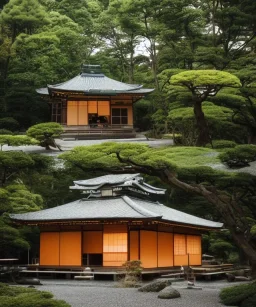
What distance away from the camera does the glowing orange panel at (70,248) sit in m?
22.6

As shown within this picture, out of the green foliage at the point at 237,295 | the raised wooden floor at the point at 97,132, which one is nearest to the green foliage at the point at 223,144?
the raised wooden floor at the point at 97,132

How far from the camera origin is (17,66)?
44938 millimetres

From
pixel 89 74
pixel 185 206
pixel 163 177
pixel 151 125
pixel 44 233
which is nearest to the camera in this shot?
pixel 163 177

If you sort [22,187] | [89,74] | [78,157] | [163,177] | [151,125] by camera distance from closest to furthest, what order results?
[163,177]
[78,157]
[22,187]
[89,74]
[151,125]

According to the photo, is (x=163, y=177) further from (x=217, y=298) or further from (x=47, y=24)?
(x=47, y=24)

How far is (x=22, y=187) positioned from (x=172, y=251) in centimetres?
710

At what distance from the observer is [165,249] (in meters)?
23.6

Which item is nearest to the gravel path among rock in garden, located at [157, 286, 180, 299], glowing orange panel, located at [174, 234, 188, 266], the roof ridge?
rock in garden, located at [157, 286, 180, 299]

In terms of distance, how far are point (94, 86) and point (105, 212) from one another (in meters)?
21.1

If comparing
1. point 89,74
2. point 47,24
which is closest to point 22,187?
point 89,74

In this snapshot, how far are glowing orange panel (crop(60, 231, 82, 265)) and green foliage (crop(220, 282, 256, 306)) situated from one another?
33.0 ft

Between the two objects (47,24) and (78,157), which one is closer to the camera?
(78,157)

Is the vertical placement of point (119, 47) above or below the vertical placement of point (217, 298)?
above

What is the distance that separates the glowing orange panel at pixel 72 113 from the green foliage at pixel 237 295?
2963 cm
